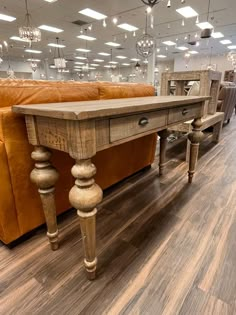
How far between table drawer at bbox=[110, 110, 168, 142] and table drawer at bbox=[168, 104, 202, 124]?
0.12 meters

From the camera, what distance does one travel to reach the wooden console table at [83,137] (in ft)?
2.18

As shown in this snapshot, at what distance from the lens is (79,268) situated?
956 mm

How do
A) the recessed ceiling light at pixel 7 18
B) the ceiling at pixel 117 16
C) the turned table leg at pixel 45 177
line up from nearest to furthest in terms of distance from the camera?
the turned table leg at pixel 45 177 → the ceiling at pixel 117 16 → the recessed ceiling light at pixel 7 18

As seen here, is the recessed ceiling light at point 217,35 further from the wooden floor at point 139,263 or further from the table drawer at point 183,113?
the wooden floor at point 139,263

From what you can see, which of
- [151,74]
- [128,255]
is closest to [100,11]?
[151,74]

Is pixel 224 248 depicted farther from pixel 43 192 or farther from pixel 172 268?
pixel 43 192

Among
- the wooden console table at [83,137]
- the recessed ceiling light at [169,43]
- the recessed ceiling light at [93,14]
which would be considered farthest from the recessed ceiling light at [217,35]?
the wooden console table at [83,137]

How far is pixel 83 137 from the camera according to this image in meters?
0.66

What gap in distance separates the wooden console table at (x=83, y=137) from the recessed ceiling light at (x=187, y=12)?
5.73 metres

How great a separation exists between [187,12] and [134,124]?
6.28 meters

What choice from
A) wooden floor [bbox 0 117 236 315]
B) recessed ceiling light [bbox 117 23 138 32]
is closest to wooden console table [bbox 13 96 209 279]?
wooden floor [bbox 0 117 236 315]

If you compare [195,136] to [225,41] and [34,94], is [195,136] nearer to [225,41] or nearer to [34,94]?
[34,94]

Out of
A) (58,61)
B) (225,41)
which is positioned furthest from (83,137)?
(225,41)

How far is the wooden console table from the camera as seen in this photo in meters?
0.67
